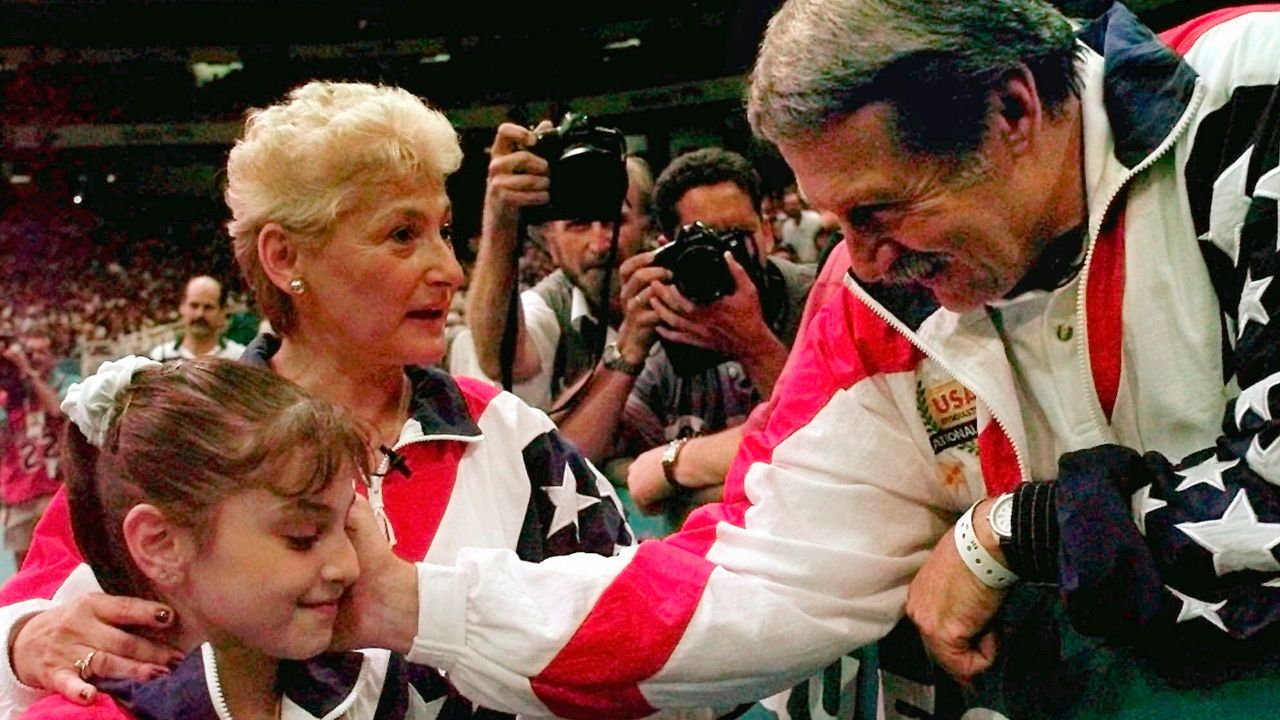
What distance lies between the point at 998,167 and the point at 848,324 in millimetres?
253

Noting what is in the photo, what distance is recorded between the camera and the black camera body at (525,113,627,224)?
195 cm

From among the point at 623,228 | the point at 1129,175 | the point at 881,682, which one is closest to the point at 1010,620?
the point at 881,682

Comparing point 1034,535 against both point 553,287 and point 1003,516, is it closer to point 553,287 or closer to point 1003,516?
point 1003,516

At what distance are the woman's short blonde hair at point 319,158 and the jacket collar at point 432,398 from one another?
2.2 inches

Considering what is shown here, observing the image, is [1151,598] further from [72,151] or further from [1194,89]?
[72,151]

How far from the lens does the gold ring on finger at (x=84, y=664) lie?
113cm

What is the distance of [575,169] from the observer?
1.94 m

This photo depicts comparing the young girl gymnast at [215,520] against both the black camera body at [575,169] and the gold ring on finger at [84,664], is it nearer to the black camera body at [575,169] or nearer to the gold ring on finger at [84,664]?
the gold ring on finger at [84,664]

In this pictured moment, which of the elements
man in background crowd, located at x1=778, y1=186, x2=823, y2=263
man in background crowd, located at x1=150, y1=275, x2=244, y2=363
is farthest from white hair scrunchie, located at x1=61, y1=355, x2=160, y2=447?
man in background crowd, located at x1=778, y1=186, x2=823, y2=263

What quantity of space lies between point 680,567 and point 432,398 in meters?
0.40

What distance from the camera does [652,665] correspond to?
122cm

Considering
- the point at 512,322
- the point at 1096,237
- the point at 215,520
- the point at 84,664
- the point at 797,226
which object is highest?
the point at 1096,237

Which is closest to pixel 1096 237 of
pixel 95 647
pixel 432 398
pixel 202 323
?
pixel 432 398

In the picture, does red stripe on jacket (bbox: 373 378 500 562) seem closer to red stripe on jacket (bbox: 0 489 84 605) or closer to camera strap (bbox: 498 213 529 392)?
red stripe on jacket (bbox: 0 489 84 605)
